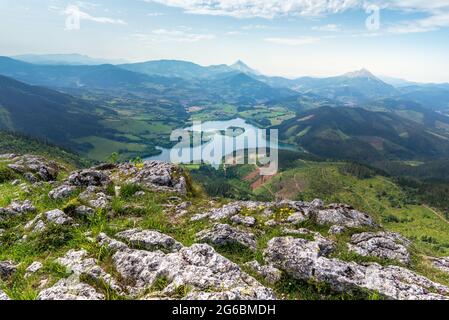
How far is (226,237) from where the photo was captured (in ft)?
66.8

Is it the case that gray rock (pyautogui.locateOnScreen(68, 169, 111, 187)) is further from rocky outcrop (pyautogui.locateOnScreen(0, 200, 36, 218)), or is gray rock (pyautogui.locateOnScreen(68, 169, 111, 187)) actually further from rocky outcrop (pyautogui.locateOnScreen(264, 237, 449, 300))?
rocky outcrop (pyautogui.locateOnScreen(264, 237, 449, 300))

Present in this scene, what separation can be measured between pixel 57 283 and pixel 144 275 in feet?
13.0

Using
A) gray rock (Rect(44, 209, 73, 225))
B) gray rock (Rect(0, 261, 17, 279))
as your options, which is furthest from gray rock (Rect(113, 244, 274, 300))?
gray rock (Rect(44, 209, 73, 225))

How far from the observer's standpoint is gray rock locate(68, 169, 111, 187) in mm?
31495

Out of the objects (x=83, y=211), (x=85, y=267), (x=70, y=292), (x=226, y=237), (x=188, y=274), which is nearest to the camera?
(x=70, y=292)

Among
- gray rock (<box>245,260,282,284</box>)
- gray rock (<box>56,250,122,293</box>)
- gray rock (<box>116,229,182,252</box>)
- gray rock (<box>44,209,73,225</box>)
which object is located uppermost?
gray rock (<box>44,209,73,225</box>)

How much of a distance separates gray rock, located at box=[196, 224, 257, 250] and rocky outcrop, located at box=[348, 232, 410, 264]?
7.43 metres

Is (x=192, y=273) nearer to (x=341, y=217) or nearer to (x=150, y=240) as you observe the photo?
(x=150, y=240)

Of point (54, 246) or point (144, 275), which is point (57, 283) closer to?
point (144, 275)

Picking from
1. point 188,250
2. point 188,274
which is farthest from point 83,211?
point 188,274

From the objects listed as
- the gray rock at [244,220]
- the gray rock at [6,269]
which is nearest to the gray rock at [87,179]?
the gray rock at [6,269]

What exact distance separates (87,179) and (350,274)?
88.4 feet

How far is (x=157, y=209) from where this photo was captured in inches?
1051
